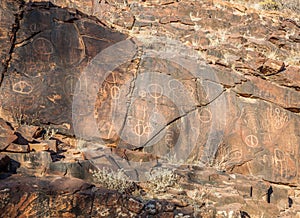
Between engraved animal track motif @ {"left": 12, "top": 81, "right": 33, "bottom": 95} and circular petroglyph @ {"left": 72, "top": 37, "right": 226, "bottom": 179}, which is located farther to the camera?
circular petroglyph @ {"left": 72, "top": 37, "right": 226, "bottom": 179}

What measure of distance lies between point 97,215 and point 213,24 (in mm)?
7750

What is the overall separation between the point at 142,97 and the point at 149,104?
0.66ft

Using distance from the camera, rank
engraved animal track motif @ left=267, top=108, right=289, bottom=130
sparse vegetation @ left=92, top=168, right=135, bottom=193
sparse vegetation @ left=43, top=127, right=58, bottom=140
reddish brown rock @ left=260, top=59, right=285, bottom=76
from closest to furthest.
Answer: sparse vegetation @ left=92, top=168, right=135, bottom=193 < sparse vegetation @ left=43, top=127, right=58, bottom=140 < engraved animal track motif @ left=267, top=108, right=289, bottom=130 < reddish brown rock @ left=260, top=59, right=285, bottom=76

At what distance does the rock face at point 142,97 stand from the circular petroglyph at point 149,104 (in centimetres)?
2

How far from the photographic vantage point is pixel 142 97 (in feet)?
23.9

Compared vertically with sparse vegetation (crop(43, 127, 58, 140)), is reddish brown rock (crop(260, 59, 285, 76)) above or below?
above

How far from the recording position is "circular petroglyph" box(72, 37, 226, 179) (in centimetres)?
692

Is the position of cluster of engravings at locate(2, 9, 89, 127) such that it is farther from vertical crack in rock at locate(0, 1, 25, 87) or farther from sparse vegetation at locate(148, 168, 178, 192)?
sparse vegetation at locate(148, 168, 178, 192)

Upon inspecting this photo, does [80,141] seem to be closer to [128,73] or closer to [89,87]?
[89,87]


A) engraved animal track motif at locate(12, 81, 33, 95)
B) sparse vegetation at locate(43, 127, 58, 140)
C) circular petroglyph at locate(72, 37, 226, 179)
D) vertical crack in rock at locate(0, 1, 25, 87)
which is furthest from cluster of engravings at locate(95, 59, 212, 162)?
vertical crack in rock at locate(0, 1, 25, 87)

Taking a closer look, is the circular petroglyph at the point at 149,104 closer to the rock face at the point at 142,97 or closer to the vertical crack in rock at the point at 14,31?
the rock face at the point at 142,97

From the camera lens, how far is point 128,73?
7488 mm

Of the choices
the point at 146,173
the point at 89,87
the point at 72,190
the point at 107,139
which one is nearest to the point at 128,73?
the point at 89,87

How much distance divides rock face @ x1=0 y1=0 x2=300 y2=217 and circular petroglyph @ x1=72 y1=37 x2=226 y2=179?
0.02 m
